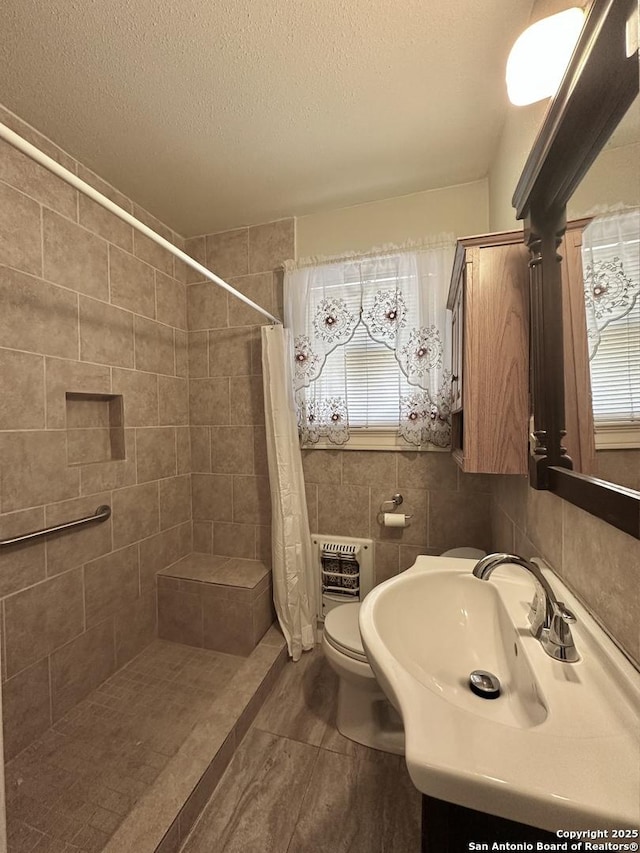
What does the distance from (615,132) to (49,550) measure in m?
2.13

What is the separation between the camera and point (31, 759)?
4.13ft

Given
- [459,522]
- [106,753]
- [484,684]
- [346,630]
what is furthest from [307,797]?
[459,522]

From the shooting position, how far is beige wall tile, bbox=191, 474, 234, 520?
7.16 feet

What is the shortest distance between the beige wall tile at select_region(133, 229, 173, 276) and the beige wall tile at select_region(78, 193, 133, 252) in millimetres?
39

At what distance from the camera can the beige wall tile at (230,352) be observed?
6.97 ft

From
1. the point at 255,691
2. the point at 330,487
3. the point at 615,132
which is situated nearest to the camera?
the point at 615,132

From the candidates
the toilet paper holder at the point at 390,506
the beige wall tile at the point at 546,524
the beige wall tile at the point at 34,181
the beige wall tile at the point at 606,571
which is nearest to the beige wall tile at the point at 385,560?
the toilet paper holder at the point at 390,506

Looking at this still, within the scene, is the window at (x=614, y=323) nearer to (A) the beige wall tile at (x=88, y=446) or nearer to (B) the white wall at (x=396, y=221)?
(B) the white wall at (x=396, y=221)

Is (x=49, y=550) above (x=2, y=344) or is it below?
below

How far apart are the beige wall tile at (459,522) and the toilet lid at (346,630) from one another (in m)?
0.58

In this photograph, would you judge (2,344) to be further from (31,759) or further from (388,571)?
(388,571)

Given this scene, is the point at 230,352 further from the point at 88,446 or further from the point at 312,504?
the point at 312,504

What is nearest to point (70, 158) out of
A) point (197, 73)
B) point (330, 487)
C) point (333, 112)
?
point (197, 73)

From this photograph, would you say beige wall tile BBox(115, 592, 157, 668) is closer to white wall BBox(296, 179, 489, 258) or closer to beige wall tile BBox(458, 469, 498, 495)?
beige wall tile BBox(458, 469, 498, 495)
